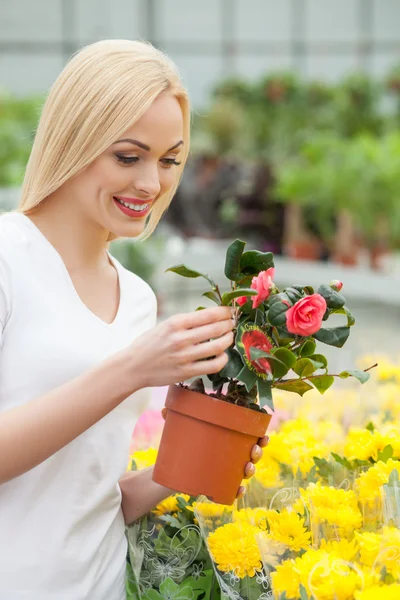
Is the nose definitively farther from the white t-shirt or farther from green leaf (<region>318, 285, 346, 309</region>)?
green leaf (<region>318, 285, 346, 309</region>)

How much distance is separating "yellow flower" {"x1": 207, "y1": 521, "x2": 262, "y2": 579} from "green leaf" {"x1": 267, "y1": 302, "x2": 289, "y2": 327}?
268mm

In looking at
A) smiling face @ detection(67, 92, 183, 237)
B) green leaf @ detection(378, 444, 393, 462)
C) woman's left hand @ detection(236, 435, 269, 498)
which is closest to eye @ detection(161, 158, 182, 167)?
smiling face @ detection(67, 92, 183, 237)

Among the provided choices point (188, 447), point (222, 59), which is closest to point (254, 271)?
point (188, 447)

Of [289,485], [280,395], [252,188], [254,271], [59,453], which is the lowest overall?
[252,188]

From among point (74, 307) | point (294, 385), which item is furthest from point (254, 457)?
point (74, 307)

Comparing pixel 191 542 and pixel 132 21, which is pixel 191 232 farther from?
pixel 132 21

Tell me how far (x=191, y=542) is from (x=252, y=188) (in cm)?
688

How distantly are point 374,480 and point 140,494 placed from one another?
36 centimetres

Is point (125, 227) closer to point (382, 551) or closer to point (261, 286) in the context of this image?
point (261, 286)

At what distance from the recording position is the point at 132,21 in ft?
52.6

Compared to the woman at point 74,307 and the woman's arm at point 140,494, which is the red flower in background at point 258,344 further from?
the woman's arm at point 140,494

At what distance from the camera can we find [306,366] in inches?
44.4

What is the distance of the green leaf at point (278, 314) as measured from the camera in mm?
1083

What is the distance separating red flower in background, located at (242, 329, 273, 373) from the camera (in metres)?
1.08
